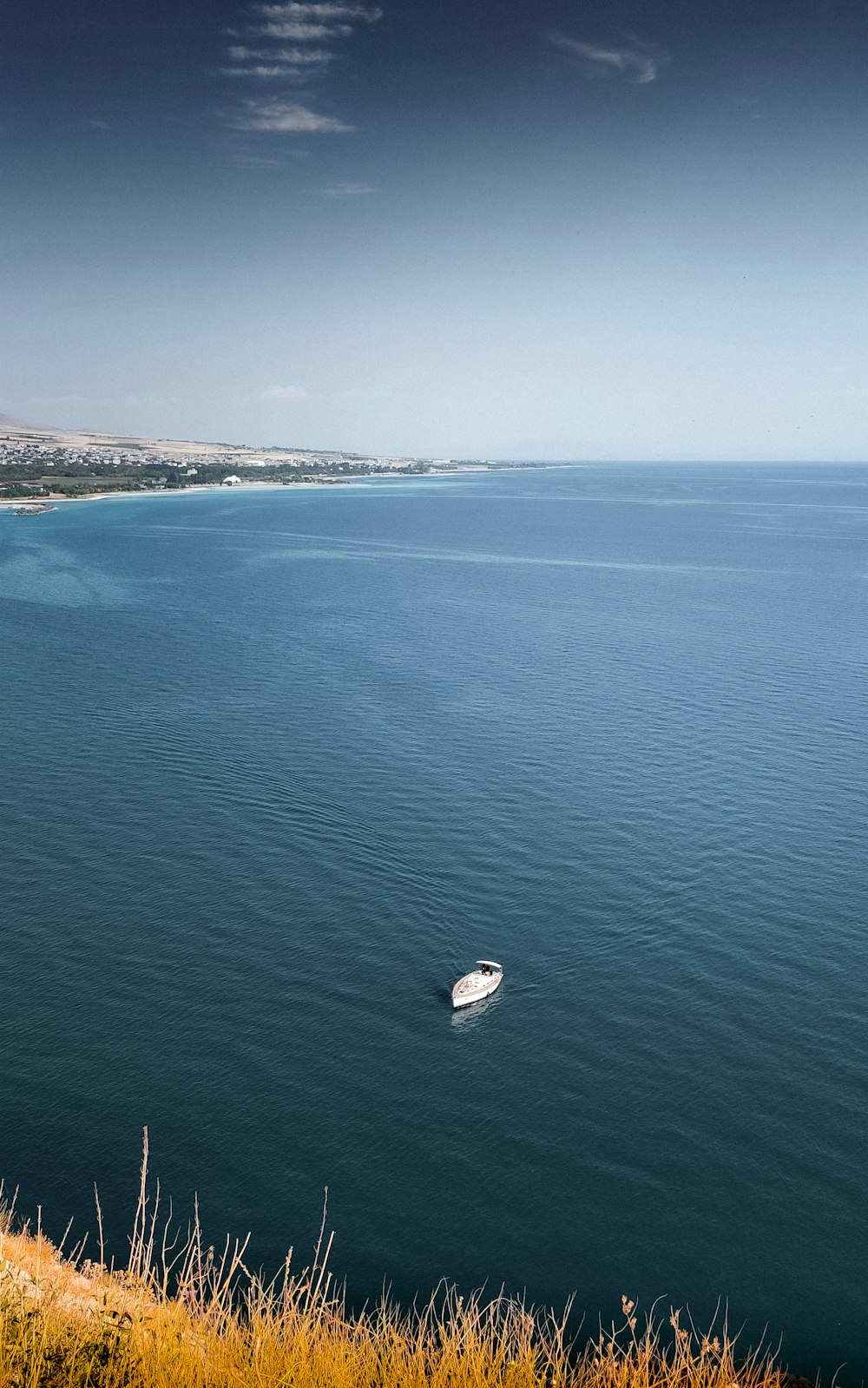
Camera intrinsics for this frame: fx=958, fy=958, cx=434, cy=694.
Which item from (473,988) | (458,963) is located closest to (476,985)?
(473,988)

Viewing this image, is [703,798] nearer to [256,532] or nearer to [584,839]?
[584,839]

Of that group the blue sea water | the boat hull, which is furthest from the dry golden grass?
the boat hull

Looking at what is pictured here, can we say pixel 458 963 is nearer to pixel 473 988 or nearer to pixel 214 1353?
pixel 473 988

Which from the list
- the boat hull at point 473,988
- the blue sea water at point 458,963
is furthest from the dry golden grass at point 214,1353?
the boat hull at point 473,988

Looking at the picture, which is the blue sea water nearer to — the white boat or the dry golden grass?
the white boat

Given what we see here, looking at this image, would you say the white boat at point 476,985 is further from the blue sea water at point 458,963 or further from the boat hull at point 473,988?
the blue sea water at point 458,963

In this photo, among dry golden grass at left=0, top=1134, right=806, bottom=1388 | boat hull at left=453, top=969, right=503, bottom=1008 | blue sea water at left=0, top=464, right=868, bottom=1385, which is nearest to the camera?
dry golden grass at left=0, top=1134, right=806, bottom=1388
